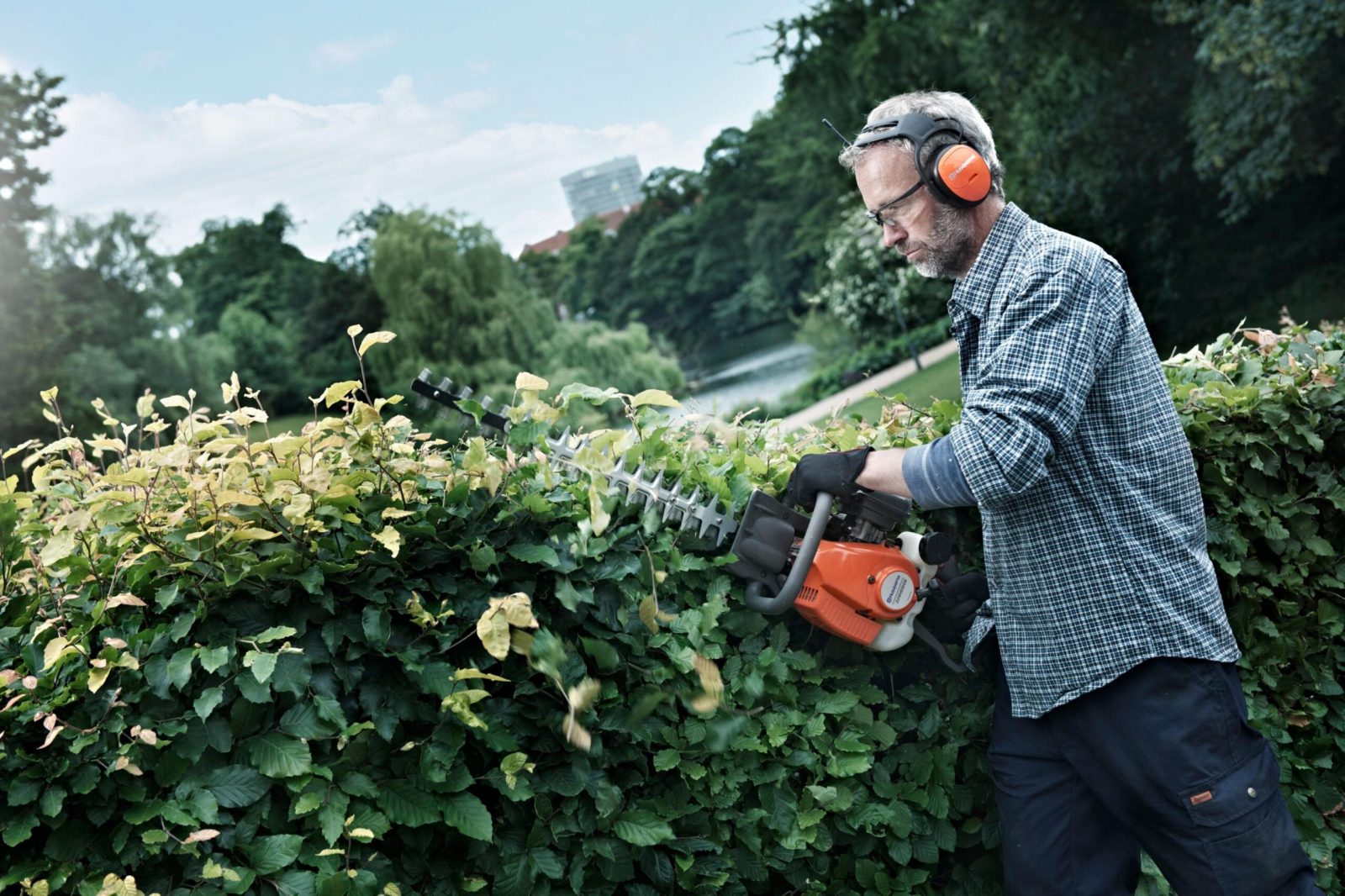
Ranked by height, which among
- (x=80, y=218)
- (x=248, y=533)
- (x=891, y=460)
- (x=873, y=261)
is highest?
(x=80, y=218)

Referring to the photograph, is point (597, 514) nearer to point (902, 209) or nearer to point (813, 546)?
point (813, 546)

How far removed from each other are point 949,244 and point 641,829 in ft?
4.34

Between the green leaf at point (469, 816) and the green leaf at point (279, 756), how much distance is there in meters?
0.25

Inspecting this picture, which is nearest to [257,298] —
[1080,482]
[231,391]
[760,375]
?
[760,375]

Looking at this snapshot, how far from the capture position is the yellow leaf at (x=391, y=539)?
1747 millimetres

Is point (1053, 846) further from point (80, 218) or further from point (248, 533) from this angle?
point (80, 218)

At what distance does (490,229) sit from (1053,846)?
37.5m

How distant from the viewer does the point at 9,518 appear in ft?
5.87

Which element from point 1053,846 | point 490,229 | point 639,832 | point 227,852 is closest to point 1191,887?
point 1053,846

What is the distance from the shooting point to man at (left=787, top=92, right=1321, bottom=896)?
199cm

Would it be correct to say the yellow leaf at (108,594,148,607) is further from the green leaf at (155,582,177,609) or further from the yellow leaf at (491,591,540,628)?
the yellow leaf at (491,591,540,628)

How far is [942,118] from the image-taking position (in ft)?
6.98

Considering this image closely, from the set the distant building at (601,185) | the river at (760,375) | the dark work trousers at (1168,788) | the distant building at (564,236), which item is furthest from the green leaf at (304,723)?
the distant building at (601,185)

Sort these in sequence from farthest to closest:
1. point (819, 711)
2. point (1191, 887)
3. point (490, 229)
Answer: point (490, 229) < point (819, 711) < point (1191, 887)
